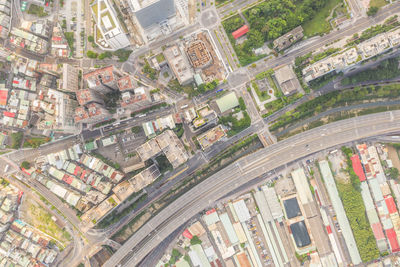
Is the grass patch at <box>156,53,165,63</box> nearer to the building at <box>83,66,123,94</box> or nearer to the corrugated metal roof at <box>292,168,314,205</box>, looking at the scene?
the building at <box>83,66,123,94</box>

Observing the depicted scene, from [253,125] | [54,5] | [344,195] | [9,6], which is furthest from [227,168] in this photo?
[9,6]

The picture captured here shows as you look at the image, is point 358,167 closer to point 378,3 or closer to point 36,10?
point 378,3

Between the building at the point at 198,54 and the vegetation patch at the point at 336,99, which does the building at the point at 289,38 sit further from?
the building at the point at 198,54

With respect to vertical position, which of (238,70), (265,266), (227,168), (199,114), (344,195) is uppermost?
(238,70)

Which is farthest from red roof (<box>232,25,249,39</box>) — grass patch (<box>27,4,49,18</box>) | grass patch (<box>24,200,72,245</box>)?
grass patch (<box>24,200,72,245</box>)

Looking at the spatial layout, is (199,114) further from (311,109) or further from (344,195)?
(344,195)
